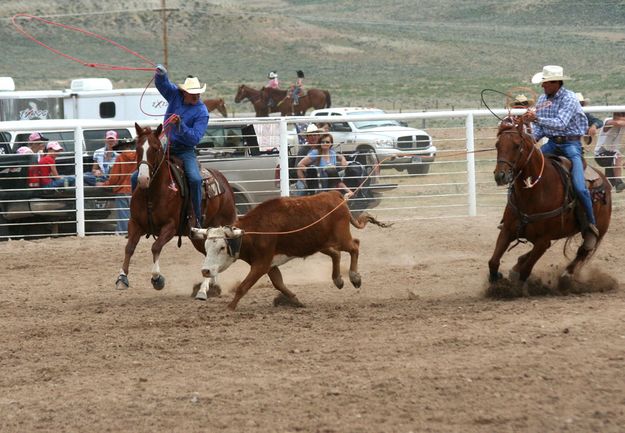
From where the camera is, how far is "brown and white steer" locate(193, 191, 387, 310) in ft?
29.9

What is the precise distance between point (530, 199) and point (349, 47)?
215 ft

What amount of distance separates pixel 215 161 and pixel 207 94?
138 ft

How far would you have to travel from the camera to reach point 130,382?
7.03 metres

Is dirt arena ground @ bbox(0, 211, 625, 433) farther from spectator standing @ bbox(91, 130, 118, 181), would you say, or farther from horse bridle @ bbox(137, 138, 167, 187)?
spectator standing @ bbox(91, 130, 118, 181)

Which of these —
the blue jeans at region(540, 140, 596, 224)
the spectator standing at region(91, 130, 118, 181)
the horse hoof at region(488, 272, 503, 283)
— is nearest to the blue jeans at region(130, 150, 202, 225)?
the horse hoof at region(488, 272, 503, 283)

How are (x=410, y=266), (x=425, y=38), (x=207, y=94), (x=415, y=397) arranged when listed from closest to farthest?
1. (x=415, y=397)
2. (x=410, y=266)
3. (x=207, y=94)
4. (x=425, y=38)

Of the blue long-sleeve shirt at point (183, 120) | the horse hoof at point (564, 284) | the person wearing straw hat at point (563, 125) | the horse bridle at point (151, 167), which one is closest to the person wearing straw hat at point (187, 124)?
the blue long-sleeve shirt at point (183, 120)

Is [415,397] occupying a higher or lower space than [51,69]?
lower

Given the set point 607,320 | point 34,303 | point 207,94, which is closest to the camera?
point 607,320

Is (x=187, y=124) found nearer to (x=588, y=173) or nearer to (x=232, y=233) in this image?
(x=232, y=233)

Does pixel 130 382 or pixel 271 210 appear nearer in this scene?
pixel 130 382

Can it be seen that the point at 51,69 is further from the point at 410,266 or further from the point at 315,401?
the point at 315,401

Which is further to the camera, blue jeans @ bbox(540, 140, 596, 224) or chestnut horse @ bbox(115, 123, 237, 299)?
chestnut horse @ bbox(115, 123, 237, 299)

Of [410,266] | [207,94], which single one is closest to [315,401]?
[410,266]
